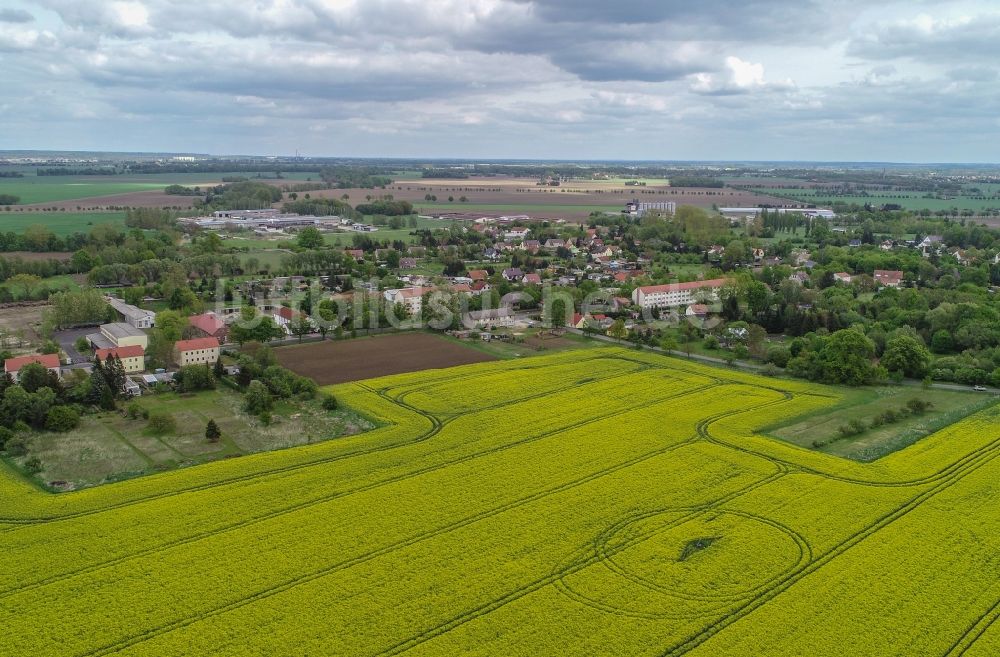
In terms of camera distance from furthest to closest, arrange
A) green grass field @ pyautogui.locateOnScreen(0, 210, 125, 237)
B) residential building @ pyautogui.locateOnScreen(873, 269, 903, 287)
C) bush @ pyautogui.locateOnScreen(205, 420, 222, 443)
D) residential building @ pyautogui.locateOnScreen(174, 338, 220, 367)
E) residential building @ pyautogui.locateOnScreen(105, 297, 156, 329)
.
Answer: green grass field @ pyautogui.locateOnScreen(0, 210, 125, 237)
residential building @ pyautogui.locateOnScreen(873, 269, 903, 287)
residential building @ pyautogui.locateOnScreen(105, 297, 156, 329)
residential building @ pyautogui.locateOnScreen(174, 338, 220, 367)
bush @ pyautogui.locateOnScreen(205, 420, 222, 443)

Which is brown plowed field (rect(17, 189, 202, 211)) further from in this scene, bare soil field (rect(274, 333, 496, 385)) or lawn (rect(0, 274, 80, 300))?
bare soil field (rect(274, 333, 496, 385))

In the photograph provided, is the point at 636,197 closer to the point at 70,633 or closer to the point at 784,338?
the point at 784,338

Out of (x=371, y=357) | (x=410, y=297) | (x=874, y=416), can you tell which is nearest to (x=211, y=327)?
(x=371, y=357)

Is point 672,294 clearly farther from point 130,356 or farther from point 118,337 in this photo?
point 118,337

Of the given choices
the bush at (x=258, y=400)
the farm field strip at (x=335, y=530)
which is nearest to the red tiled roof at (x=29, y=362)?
the bush at (x=258, y=400)

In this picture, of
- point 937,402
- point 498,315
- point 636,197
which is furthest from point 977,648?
point 636,197

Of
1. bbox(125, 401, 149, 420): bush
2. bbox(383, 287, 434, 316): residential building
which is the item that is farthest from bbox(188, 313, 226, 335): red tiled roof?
bbox(125, 401, 149, 420): bush
